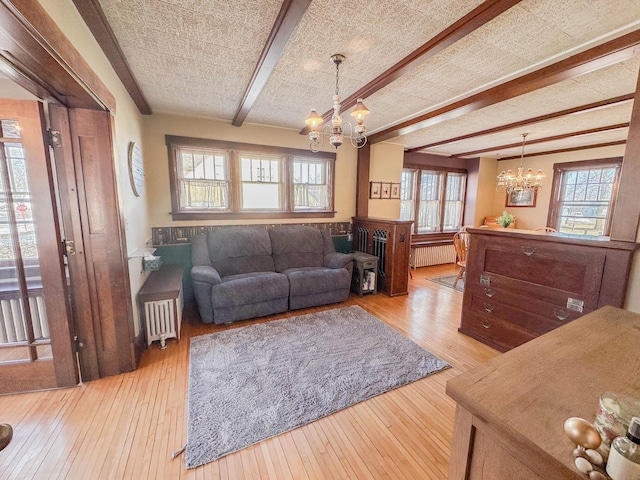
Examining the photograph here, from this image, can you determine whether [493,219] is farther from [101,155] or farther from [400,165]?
[101,155]

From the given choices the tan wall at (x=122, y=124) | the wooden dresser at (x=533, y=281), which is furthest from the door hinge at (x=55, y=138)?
the wooden dresser at (x=533, y=281)

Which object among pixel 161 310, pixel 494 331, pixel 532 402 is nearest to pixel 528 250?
pixel 494 331

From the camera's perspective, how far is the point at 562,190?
18.1 feet

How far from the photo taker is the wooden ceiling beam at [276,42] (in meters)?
1.54

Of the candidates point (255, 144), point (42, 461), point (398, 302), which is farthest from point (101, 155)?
point (398, 302)

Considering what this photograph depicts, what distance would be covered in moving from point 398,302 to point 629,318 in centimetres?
264

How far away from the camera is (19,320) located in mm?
1895

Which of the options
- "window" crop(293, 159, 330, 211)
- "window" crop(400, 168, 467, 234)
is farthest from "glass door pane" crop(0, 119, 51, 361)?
"window" crop(400, 168, 467, 234)

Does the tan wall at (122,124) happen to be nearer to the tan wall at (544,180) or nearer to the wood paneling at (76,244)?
the wood paneling at (76,244)

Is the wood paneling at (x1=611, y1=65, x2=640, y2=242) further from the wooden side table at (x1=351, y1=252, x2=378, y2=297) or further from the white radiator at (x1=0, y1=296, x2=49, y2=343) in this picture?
the white radiator at (x1=0, y1=296, x2=49, y2=343)

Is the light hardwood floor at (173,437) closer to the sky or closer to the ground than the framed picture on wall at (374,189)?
closer to the ground

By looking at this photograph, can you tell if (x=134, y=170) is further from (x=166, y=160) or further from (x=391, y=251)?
Answer: (x=391, y=251)

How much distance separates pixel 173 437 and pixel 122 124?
2505mm

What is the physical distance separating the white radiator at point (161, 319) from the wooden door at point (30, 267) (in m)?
0.59
